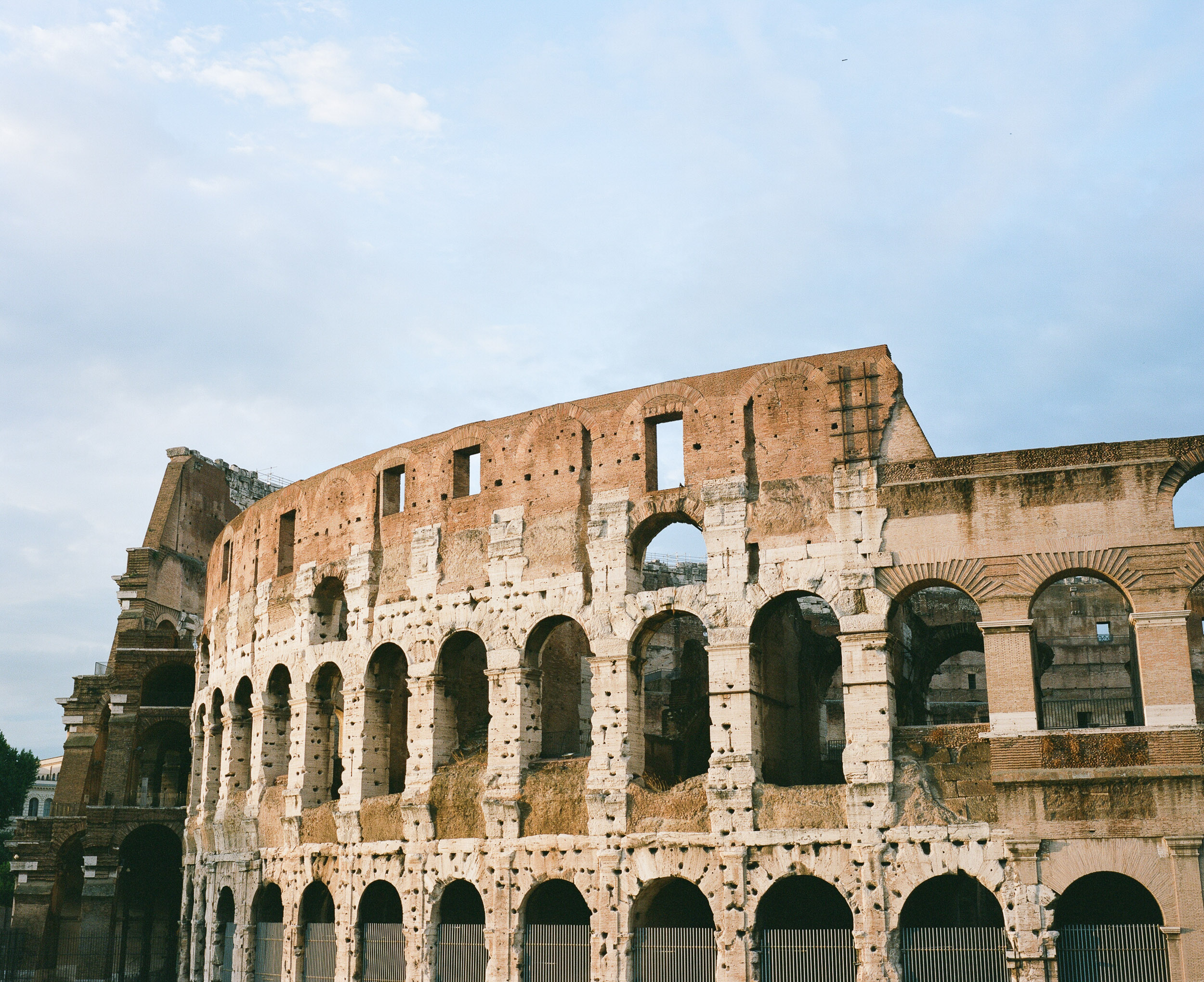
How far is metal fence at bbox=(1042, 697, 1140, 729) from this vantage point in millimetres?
27797

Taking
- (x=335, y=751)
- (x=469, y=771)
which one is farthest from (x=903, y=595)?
(x=335, y=751)

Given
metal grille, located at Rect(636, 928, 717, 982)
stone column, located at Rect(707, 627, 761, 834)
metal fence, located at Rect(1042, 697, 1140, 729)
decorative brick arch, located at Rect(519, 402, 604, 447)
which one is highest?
decorative brick arch, located at Rect(519, 402, 604, 447)

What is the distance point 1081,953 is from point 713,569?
6614 mm

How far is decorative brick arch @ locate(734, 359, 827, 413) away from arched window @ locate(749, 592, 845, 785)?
2.91m

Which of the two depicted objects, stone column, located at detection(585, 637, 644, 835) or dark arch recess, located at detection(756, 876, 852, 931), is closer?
stone column, located at detection(585, 637, 644, 835)

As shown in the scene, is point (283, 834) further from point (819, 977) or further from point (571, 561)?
point (819, 977)

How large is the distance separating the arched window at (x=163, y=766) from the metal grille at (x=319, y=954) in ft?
25.2

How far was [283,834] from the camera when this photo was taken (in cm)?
2255

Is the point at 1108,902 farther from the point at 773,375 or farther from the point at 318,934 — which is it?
the point at 318,934

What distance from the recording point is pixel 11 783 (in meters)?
42.8

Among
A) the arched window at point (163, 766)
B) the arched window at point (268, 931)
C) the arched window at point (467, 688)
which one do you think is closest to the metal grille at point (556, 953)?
the arched window at point (467, 688)

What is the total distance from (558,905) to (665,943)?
298 centimetres

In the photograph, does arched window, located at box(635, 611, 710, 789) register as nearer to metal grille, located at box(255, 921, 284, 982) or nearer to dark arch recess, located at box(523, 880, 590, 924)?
dark arch recess, located at box(523, 880, 590, 924)

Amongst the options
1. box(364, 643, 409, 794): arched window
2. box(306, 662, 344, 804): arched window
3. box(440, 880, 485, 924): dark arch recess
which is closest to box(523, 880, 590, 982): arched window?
box(440, 880, 485, 924): dark arch recess
